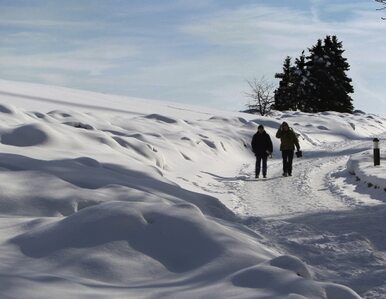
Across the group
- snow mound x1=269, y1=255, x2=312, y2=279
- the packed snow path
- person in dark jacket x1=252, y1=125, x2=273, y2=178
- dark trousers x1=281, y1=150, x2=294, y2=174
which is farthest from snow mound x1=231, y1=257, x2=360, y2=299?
person in dark jacket x1=252, y1=125, x2=273, y2=178

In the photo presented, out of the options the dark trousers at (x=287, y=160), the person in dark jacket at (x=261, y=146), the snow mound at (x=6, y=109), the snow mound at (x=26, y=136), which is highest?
the snow mound at (x=6, y=109)

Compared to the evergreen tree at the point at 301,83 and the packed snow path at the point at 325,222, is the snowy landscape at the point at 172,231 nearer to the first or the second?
the packed snow path at the point at 325,222

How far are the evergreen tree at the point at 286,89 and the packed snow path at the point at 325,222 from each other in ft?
192

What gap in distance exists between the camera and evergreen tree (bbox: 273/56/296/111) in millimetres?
74125

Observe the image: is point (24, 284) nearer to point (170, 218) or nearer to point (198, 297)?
point (198, 297)

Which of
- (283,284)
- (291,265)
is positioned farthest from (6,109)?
(283,284)

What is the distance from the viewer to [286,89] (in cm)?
7519

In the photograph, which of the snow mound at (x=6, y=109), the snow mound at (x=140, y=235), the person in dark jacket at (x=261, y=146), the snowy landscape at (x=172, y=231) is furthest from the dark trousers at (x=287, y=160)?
the snow mound at (x=140, y=235)

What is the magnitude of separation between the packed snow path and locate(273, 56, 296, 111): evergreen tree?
2301 inches

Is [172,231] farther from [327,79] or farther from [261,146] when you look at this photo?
[327,79]

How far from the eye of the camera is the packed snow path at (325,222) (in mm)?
6270

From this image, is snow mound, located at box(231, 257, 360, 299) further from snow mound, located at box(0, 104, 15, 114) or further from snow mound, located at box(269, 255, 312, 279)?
snow mound, located at box(0, 104, 15, 114)

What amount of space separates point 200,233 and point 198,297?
1.43 metres

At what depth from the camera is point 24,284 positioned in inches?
172
